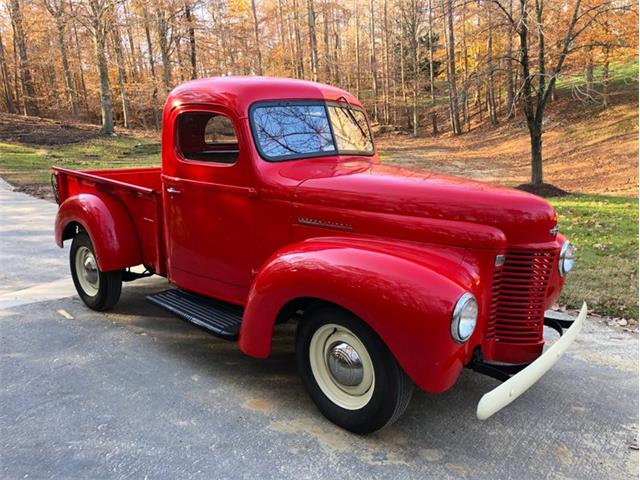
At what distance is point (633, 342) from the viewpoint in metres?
4.06

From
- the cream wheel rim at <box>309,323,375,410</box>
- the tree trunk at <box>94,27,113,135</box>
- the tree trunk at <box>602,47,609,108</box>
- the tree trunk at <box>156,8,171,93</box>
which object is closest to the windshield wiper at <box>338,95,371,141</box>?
the cream wheel rim at <box>309,323,375,410</box>

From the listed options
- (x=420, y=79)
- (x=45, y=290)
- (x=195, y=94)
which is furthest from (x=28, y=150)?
(x=420, y=79)

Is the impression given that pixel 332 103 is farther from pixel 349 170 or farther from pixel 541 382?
pixel 541 382

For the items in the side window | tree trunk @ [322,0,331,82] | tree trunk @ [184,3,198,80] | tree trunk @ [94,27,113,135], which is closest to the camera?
the side window

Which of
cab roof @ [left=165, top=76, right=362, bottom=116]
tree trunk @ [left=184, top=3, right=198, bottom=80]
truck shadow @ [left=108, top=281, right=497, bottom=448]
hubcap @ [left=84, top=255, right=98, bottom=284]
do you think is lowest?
truck shadow @ [left=108, top=281, right=497, bottom=448]

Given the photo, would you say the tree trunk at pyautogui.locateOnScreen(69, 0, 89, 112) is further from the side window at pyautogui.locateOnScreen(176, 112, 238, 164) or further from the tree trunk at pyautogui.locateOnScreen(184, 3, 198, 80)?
the side window at pyautogui.locateOnScreen(176, 112, 238, 164)

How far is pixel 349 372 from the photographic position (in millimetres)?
2875

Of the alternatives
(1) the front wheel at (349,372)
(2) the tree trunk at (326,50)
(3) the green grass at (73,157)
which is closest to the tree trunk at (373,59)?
(2) the tree trunk at (326,50)

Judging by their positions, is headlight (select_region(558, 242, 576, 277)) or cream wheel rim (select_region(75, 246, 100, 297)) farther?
cream wheel rim (select_region(75, 246, 100, 297))

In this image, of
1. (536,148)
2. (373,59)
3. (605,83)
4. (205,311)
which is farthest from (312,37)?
(205,311)

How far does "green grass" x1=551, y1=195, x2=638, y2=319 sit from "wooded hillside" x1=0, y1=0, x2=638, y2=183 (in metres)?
6.62

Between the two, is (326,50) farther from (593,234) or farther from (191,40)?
(593,234)

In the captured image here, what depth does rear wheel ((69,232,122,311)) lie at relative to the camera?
4539 millimetres

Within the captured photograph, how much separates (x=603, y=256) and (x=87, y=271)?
573 centimetres
